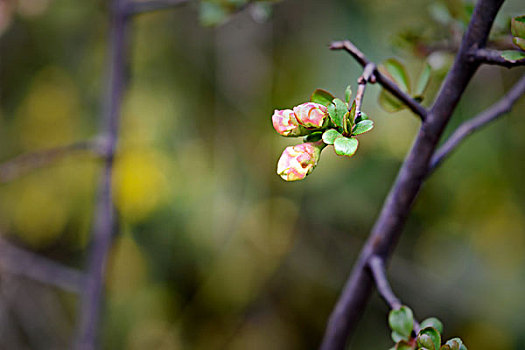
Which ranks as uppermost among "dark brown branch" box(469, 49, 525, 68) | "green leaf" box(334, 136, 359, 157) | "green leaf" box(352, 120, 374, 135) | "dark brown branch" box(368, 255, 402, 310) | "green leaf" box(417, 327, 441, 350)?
"dark brown branch" box(469, 49, 525, 68)

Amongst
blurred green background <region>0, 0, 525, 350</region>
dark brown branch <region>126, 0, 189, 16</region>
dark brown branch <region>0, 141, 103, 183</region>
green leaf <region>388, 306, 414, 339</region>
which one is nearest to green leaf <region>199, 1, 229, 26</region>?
dark brown branch <region>126, 0, 189, 16</region>

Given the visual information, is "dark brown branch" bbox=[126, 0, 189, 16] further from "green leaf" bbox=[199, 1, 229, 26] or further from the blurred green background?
the blurred green background

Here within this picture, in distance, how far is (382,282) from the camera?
1.30ft

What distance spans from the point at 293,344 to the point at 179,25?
2.66 ft

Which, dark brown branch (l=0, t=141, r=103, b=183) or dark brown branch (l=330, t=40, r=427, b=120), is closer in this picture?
dark brown branch (l=330, t=40, r=427, b=120)

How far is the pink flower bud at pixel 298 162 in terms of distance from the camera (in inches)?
11.1

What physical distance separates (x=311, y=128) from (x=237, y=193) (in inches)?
33.9

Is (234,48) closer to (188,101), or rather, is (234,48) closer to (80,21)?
(188,101)

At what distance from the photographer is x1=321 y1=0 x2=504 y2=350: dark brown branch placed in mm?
340

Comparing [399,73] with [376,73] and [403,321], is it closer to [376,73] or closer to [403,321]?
[376,73]

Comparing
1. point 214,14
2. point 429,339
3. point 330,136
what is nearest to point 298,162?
point 330,136

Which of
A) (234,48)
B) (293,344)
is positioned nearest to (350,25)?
(234,48)

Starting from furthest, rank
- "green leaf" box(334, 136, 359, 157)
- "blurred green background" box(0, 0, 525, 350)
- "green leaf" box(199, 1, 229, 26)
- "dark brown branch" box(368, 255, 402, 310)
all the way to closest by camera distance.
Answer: "blurred green background" box(0, 0, 525, 350) → "green leaf" box(199, 1, 229, 26) → "dark brown branch" box(368, 255, 402, 310) → "green leaf" box(334, 136, 359, 157)

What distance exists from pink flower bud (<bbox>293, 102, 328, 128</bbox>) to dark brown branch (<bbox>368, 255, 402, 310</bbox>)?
159mm
